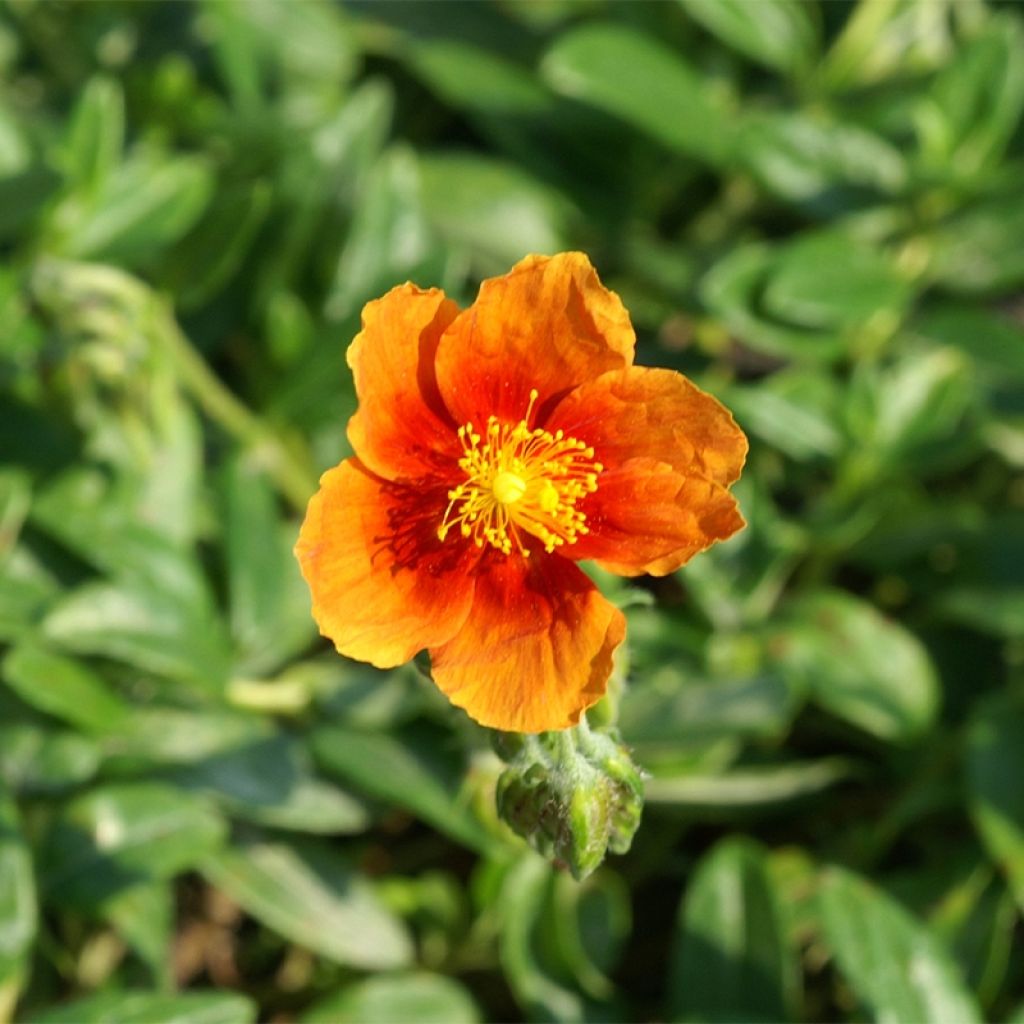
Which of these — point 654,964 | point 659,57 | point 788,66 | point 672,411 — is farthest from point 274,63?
point 654,964

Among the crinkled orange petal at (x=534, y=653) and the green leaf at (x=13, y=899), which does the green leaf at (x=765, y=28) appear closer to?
the crinkled orange petal at (x=534, y=653)

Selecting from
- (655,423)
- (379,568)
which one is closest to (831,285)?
(655,423)

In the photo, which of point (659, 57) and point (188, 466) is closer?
point (188, 466)

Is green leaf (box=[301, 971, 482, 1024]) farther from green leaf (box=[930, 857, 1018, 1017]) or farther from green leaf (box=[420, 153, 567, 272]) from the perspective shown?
green leaf (box=[420, 153, 567, 272])

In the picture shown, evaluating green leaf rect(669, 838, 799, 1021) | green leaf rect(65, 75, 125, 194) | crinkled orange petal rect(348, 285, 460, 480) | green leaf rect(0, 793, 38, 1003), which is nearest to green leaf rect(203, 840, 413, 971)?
green leaf rect(0, 793, 38, 1003)

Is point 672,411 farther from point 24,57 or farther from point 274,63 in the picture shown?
point 24,57

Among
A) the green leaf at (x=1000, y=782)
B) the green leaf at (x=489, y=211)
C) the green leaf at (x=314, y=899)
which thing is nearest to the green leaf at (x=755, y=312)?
the green leaf at (x=489, y=211)

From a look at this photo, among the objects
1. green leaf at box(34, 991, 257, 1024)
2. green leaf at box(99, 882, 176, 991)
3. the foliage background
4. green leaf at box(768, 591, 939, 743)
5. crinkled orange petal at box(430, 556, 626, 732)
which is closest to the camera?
crinkled orange petal at box(430, 556, 626, 732)
